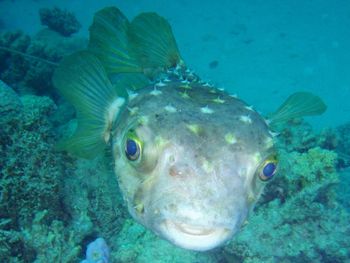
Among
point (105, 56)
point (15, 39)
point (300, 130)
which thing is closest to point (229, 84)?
point (15, 39)

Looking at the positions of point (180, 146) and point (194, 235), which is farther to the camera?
point (180, 146)

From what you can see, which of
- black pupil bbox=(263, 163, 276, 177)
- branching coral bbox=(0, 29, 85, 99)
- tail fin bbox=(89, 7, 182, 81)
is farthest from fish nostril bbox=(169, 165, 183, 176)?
branching coral bbox=(0, 29, 85, 99)

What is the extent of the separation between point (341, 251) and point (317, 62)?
19.3m

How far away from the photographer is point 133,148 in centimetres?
235

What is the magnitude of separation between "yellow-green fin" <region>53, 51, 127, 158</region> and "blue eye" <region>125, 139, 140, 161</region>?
2.77 ft

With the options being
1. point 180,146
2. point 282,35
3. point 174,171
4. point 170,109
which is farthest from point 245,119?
point 282,35

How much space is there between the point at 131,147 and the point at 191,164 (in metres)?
0.48

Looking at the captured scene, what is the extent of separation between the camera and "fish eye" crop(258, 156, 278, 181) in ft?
8.08

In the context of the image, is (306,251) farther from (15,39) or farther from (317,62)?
(317,62)

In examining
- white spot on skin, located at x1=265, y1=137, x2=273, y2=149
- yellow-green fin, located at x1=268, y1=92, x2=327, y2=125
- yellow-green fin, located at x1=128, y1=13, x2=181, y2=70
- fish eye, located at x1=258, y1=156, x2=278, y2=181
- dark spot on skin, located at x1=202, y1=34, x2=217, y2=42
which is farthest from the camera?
dark spot on skin, located at x1=202, y1=34, x2=217, y2=42

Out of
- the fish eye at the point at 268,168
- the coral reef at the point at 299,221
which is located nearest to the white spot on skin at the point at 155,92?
the fish eye at the point at 268,168

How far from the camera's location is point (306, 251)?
379 cm

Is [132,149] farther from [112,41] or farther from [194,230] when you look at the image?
[112,41]

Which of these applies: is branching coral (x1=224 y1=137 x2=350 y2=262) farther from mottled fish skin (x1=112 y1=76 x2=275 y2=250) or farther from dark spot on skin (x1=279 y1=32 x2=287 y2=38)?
dark spot on skin (x1=279 y1=32 x2=287 y2=38)
